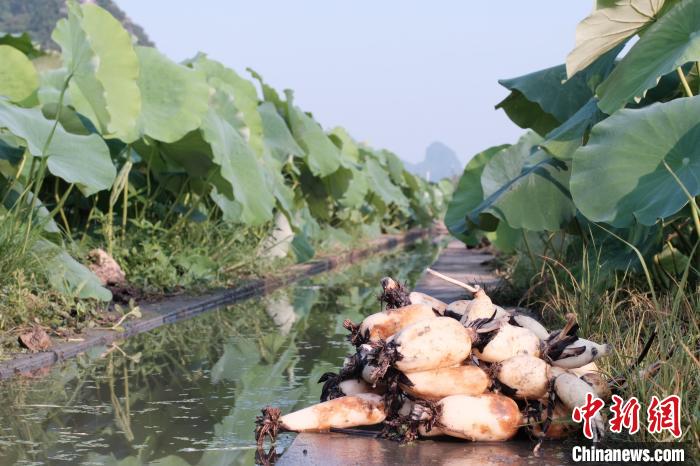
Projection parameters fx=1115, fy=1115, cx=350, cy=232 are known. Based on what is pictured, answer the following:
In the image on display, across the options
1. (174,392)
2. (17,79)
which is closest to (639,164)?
(174,392)

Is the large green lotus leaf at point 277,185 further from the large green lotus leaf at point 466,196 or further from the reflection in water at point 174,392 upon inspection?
the reflection in water at point 174,392

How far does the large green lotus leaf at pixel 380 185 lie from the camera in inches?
974

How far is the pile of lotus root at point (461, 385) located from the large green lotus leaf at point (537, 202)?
275 cm

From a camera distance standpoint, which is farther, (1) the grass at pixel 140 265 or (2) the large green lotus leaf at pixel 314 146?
(2) the large green lotus leaf at pixel 314 146

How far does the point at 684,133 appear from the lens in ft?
17.9

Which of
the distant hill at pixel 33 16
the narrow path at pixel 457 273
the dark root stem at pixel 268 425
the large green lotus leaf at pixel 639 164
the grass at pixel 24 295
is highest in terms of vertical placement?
the distant hill at pixel 33 16

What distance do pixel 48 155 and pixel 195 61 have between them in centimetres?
550

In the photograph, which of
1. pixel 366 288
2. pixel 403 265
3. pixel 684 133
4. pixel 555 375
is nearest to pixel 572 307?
pixel 684 133

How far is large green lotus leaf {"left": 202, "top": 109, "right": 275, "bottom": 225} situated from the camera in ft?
34.1

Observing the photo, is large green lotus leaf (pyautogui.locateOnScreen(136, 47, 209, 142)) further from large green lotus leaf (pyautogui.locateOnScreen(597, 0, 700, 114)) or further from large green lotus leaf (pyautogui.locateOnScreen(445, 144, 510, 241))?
large green lotus leaf (pyautogui.locateOnScreen(597, 0, 700, 114))

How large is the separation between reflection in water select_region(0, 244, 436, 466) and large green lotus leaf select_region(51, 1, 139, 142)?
1730mm

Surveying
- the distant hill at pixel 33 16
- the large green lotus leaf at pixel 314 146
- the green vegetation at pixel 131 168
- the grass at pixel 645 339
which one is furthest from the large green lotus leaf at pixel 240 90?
the distant hill at pixel 33 16

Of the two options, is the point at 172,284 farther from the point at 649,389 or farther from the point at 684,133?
the point at 649,389

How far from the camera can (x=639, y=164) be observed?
5.64 metres
